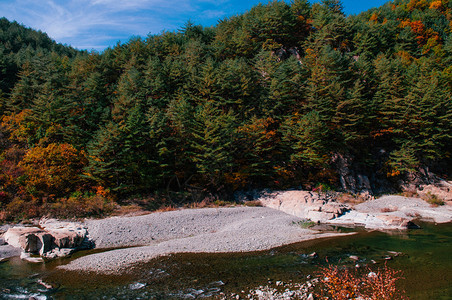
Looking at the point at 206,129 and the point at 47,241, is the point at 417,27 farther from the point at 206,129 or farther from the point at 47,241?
Answer: the point at 47,241

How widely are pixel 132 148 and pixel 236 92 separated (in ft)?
54.7

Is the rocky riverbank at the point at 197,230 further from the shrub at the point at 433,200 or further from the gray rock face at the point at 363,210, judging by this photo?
the shrub at the point at 433,200

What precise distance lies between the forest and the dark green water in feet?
41.0

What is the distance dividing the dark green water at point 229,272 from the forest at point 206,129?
41.0 feet

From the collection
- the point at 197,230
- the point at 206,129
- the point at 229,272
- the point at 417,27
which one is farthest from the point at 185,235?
the point at 417,27

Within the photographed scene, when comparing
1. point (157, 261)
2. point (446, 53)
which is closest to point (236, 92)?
point (157, 261)

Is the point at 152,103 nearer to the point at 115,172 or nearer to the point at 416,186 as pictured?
the point at 115,172

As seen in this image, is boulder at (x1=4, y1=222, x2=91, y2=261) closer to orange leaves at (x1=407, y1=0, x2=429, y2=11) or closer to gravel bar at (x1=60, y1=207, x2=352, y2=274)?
gravel bar at (x1=60, y1=207, x2=352, y2=274)

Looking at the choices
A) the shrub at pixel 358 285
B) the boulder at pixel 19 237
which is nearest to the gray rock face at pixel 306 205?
the shrub at pixel 358 285

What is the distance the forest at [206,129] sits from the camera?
2580cm

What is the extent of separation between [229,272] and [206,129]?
18.3m

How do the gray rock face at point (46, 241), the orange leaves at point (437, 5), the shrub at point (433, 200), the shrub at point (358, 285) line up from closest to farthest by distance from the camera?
the shrub at point (358, 285), the gray rock face at point (46, 241), the shrub at point (433, 200), the orange leaves at point (437, 5)

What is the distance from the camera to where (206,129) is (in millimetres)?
28469

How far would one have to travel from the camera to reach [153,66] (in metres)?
38.5
